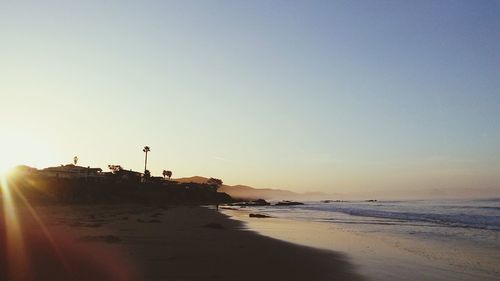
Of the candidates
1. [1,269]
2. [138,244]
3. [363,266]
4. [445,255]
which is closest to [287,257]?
[363,266]

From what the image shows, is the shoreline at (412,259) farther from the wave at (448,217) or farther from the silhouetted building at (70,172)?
the silhouetted building at (70,172)

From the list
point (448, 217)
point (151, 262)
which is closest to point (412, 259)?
point (151, 262)

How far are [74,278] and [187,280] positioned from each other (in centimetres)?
237

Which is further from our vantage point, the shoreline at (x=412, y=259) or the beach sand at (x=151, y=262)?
the shoreline at (x=412, y=259)

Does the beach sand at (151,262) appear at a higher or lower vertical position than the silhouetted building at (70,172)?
lower

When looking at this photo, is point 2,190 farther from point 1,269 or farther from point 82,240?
point 1,269

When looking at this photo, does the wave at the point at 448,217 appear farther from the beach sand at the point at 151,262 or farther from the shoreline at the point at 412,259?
the beach sand at the point at 151,262

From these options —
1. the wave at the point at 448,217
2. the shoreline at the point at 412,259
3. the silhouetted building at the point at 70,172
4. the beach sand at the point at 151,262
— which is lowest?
the shoreline at the point at 412,259

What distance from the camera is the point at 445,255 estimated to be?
1714cm

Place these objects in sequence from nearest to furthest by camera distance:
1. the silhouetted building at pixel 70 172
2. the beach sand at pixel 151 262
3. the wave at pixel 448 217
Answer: the beach sand at pixel 151 262 → the wave at pixel 448 217 → the silhouetted building at pixel 70 172

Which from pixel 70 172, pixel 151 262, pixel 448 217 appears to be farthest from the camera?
pixel 70 172

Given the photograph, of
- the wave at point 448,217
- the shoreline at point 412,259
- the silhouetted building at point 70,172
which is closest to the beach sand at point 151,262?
the shoreline at point 412,259

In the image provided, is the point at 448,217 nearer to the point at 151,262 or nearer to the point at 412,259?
the point at 412,259

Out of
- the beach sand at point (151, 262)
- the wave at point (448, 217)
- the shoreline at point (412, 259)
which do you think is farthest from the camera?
the wave at point (448, 217)
